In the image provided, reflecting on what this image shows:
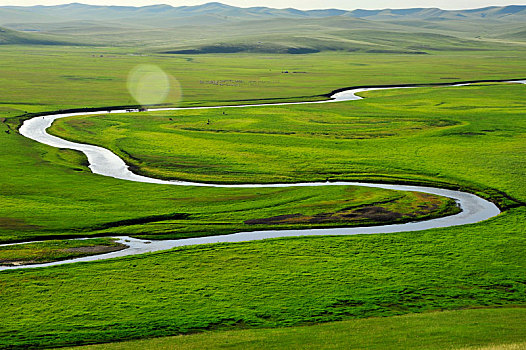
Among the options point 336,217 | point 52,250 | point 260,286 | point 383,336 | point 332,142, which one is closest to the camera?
point 383,336

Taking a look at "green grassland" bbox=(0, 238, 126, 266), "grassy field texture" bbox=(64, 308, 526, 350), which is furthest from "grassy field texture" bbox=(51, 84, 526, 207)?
"grassy field texture" bbox=(64, 308, 526, 350)

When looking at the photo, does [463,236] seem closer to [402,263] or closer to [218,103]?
[402,263]

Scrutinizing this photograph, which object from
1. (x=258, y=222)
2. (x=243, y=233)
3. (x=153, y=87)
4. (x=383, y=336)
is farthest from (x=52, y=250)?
(x=153, y=87)

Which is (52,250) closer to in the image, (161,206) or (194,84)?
(161,206)

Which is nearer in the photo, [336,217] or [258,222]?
[258,222]

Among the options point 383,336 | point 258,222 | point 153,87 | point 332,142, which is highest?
point 153,87

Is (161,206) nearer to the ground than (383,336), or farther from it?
nearer to the ground

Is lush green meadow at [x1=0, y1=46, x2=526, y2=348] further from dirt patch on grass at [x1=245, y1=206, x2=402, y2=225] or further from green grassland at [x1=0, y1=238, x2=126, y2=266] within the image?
green grassland at [x1=0, y1=238, x2=126, y2=266]

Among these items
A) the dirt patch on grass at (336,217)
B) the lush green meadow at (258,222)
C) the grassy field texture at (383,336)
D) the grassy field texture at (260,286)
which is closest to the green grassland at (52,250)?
the lush green meadow at (258,222)
